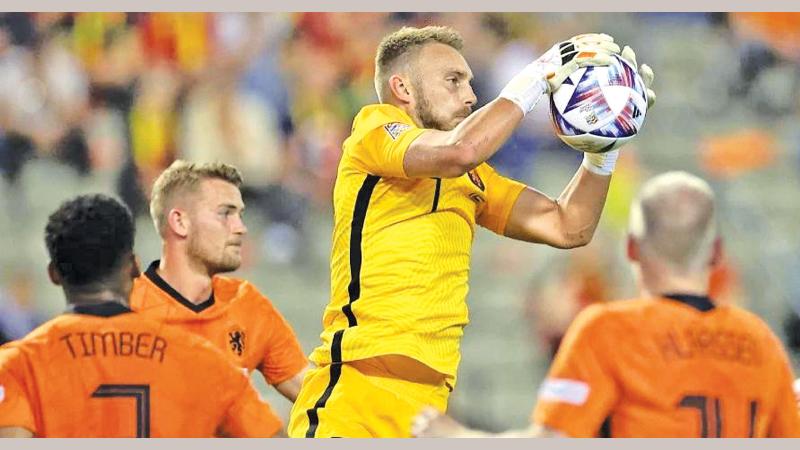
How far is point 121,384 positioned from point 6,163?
6885 millimetres

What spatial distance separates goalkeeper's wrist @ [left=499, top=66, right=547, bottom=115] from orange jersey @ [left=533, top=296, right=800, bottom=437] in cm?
116

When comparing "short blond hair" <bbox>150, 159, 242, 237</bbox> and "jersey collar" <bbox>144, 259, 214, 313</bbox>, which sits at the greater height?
"short blond hair" <bbox>150, 159, 242, 237</bbox>

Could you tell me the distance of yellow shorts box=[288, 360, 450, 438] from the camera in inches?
199

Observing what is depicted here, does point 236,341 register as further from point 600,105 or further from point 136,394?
point 600,105

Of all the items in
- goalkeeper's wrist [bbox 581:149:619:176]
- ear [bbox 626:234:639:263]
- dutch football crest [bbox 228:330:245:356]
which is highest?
goalkeeper's wrist [bbox 581:149:619:176]

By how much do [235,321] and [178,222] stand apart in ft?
1.66

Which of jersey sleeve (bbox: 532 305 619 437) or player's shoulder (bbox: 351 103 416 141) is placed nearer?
jersey sleeve (bbox: 532 305 619 437)

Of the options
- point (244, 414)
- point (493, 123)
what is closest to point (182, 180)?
point (493, 123)

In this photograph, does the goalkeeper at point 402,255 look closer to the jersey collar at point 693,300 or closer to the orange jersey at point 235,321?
the orange jersey at point 235,321

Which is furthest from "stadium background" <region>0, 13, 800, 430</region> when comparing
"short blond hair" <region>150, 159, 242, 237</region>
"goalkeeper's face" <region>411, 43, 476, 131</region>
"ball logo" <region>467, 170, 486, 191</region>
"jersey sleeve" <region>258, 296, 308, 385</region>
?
"goalkeeper's face" <region>411, 43, 476, 131</region>

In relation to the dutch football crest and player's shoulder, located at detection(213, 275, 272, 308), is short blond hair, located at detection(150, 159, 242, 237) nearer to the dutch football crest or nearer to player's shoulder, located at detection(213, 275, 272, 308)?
player's shoulder, located at detection(213, 275, 272, 308)

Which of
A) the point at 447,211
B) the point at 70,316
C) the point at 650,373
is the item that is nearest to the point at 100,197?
the point at 70,316

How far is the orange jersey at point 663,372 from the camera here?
4.00m

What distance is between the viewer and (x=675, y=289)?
4.09 metres
